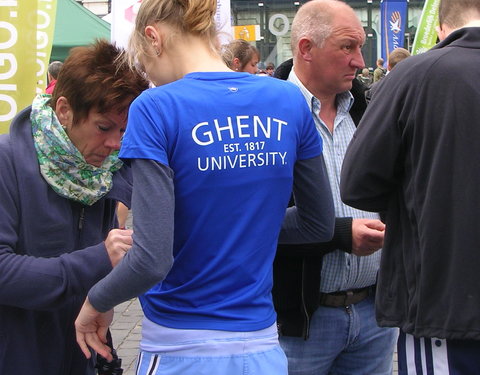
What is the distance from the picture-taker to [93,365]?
7.33 ft

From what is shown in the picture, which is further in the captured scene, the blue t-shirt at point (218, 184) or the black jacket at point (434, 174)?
the black jacket at point (434, 174)

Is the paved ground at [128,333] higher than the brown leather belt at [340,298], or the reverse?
the brown leather belt at [340,298]

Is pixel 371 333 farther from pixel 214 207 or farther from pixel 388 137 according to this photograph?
pixel 214 207

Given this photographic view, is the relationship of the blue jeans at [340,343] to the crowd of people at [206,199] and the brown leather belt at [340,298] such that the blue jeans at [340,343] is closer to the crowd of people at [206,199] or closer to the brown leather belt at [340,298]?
the brown leather belt at [340,298]

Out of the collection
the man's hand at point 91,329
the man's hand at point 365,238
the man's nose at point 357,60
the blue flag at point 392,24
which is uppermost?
the man's nose at point 357,60

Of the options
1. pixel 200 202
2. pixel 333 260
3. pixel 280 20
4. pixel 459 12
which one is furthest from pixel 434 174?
pixel 280 20

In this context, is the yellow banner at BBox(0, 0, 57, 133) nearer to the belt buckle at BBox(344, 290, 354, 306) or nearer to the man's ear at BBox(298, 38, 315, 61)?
the man's ear at BBox(298, 38, 315, 61)

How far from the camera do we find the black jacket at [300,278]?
8.13ft

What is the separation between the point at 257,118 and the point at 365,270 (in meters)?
1.01

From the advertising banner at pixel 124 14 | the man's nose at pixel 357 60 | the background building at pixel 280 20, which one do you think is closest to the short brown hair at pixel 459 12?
the man's nose at pixel 357 60

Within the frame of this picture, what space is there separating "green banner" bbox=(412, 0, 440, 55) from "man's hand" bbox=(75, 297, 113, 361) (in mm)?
8459

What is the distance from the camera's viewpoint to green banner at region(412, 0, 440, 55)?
9.70 meters

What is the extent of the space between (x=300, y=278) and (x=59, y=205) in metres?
0.93

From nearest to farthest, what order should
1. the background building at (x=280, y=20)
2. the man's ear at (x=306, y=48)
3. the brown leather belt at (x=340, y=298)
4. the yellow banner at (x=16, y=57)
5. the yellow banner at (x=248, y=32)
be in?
1. the brown leather belt at (x=340, y=298)
2. the man's ear at (x=306, y=48)
3. the yellow banner at (x=16, y=57)
4. the yellow banner at (x=248, y=32)
5. the background building at (x=280, y=20)
